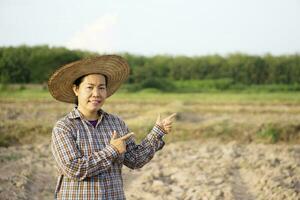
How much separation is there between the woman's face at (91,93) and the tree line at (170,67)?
20.0 m

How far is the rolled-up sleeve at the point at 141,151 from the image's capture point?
115 inches

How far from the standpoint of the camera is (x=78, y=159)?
263 cm

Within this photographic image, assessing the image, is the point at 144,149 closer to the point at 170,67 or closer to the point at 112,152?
the point at 112,152

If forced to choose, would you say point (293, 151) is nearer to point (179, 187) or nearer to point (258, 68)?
point (179, 187)

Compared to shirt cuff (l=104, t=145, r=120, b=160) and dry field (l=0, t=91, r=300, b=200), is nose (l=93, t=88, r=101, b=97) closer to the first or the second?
shirt cuff (l=104, t=145, r=120, b=160)

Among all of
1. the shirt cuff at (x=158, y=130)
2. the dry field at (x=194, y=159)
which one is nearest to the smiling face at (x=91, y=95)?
the shirt cuff at (x=158, y=130)

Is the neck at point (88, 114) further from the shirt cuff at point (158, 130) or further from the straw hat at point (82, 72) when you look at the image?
the shirt cuff at point (158, 130)

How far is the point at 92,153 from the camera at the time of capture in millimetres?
2697

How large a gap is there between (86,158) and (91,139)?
0.46 ft

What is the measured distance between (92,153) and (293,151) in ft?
26.2

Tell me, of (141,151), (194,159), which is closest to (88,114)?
(141,151)

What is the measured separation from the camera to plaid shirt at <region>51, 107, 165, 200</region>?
2621 mm

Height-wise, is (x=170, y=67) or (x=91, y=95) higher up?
(x=91, y=95)

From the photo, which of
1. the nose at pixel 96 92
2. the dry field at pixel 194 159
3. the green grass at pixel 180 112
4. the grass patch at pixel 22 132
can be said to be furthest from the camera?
the green grass at pixel 180 112
